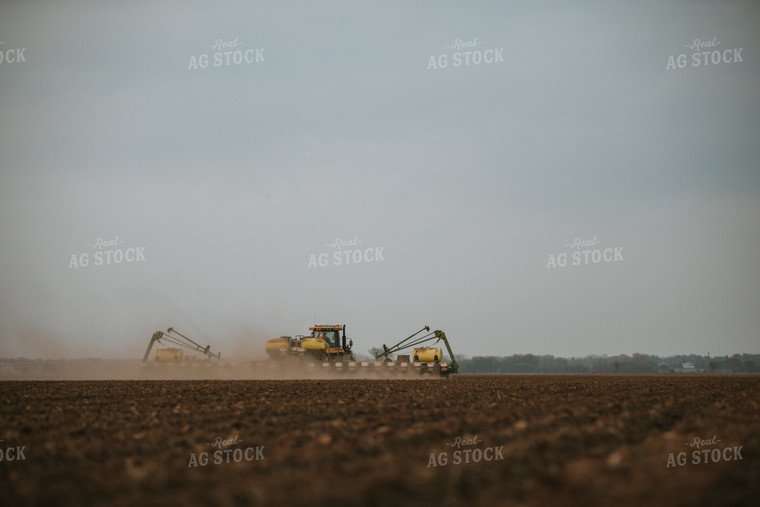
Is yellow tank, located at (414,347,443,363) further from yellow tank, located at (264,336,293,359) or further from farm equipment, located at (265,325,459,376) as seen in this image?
yellow tank, located at (264,336,293,359)

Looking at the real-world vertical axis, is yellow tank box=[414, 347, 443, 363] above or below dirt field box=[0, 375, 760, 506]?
above

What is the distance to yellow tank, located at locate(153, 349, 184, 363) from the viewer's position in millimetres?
46219

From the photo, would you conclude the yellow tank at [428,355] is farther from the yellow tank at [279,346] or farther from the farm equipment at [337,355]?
the yellow tank at [279,346]

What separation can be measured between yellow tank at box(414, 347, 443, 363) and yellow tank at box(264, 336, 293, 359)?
8286mm

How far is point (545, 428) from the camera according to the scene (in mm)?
11836

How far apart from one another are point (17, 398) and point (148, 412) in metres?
8.10

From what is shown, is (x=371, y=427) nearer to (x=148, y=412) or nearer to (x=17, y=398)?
(x=148, y=412)

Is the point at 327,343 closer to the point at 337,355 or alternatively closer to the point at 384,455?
the point at 337,355

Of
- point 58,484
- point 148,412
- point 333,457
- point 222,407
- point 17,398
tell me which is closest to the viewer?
point 58,484

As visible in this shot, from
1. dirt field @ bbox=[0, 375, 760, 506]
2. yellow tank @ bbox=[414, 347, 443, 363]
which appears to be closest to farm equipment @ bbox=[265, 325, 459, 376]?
yellow tank @ bbox=[414, 347, 443, 363]

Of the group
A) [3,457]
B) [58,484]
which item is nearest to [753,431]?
[58,484]

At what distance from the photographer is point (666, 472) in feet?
26.5

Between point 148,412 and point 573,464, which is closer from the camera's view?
point 573,464

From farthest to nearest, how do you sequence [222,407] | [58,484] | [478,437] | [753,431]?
[222,407]
[753,431]
[478,437]
[58,484]
